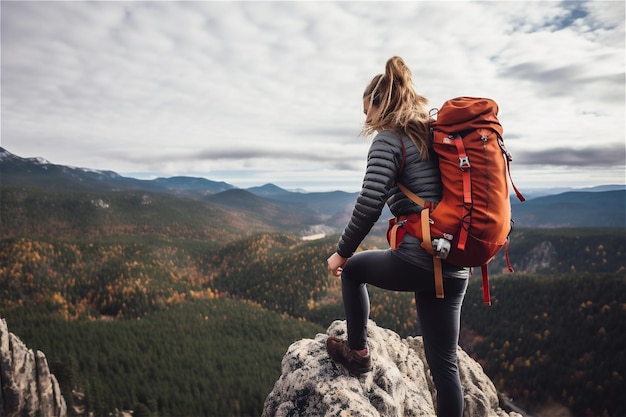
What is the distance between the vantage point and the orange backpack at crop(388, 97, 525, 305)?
4.55 metres

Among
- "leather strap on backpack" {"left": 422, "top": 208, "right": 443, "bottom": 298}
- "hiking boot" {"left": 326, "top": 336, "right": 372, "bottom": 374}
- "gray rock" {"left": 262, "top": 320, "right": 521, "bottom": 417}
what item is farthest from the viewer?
"hiking boot" {"left": 326, "top": 336, "right": 372, "bottom": 374}

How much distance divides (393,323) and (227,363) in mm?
64325

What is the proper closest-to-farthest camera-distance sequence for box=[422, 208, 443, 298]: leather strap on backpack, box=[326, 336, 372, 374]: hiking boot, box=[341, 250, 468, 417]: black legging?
box=[422, 208, 443, 298]: leather strap on backpack < box=[341, 250, 468, 417]: black legging < box=[326, 336, 372, 374]: hiking boot

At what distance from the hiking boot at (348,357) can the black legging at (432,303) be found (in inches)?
72.4

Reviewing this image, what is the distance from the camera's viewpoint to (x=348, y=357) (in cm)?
741

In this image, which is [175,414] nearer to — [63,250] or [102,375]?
[102,375]

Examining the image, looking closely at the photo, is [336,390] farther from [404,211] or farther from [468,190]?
[468,190]

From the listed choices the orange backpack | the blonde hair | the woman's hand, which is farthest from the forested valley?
the blonde hair

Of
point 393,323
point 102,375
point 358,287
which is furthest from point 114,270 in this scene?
point 358,287

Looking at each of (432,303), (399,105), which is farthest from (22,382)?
(399,105)

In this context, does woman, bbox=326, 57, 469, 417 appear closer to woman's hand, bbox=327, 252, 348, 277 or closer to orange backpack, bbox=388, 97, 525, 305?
woman's hand, bbox=327, 252, 348, 277

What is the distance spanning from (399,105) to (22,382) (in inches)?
3193

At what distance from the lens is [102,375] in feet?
313

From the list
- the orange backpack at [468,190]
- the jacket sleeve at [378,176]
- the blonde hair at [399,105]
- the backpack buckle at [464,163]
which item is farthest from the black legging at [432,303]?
the blonde hair at [399,105]
